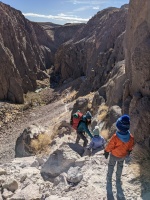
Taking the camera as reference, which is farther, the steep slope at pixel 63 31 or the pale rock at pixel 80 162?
the steep slope at pixel 63 31

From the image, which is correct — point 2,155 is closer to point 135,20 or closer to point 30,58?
point 135,20

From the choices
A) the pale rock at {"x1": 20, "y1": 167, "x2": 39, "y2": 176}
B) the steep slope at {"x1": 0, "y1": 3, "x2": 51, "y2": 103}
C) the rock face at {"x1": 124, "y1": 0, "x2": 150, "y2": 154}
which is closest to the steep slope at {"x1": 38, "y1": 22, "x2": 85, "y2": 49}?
the steep slope at {"x1": 0, "y1": 3, "x2": 51, "y2": 103}

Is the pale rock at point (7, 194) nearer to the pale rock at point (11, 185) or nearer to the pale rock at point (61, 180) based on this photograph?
the pale rock at point (11, 185)

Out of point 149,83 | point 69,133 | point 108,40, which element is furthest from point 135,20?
point 108,40

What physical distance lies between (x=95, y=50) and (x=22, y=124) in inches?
836

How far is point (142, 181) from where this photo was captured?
8.84m

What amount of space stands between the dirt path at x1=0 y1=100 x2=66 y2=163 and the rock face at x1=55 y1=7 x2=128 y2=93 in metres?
5.60

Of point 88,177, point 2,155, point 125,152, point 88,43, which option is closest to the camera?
point 125,152

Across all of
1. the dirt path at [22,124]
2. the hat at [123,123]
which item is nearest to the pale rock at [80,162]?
the hat at [123,123]

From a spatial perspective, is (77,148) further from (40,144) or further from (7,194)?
(40,144)

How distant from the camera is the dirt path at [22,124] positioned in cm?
2609

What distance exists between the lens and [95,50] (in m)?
51.3

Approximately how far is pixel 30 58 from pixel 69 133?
5217cm

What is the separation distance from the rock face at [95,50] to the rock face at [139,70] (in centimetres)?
1852
